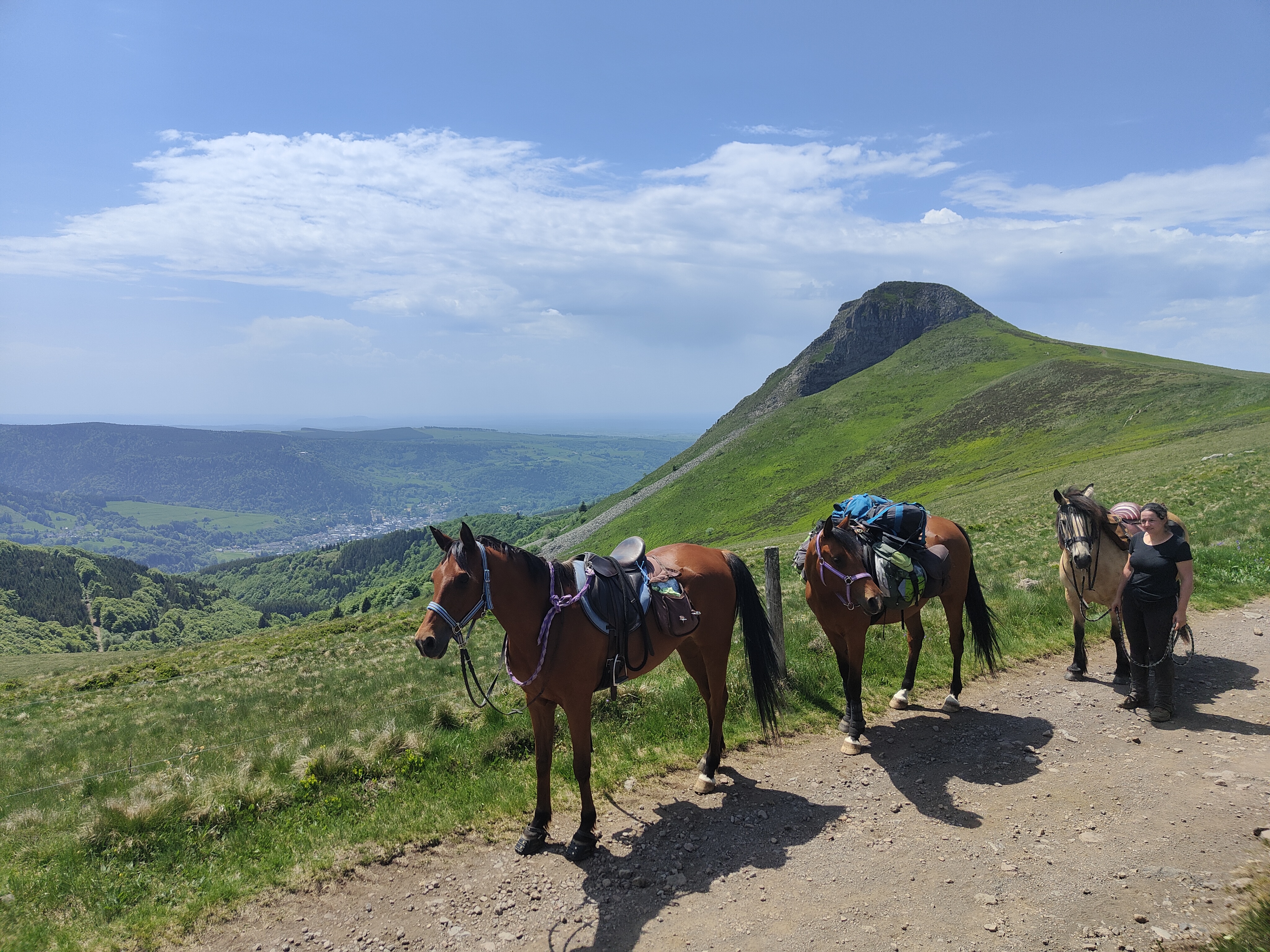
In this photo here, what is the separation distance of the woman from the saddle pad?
19.6ft

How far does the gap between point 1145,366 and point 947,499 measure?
60835 mm

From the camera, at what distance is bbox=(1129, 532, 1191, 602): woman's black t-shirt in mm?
7332

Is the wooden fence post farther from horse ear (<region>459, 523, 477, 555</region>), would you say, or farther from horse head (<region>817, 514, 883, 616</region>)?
horse ear (<region>459, 523, 477, 555</region>)

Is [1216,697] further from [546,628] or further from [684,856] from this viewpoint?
[546,628]

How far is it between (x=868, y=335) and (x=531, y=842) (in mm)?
164464

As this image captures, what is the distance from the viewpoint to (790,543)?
4200 cm

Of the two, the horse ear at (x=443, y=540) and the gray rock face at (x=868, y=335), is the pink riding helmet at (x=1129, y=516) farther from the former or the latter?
the gray rock face at (x=868, y=335)

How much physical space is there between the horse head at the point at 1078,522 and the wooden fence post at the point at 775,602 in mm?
3673

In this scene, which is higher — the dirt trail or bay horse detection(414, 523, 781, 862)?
bay horse detection(414, 523, 781, 862)

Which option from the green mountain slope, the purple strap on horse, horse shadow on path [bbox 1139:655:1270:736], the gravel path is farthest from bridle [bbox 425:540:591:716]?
the gravel path

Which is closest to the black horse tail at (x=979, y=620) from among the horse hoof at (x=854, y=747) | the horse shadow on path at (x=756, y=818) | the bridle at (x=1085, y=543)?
the bridle at (x=1085, y=543)

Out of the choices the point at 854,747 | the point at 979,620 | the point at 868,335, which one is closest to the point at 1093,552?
the point at 979,620

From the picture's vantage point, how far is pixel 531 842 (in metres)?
5.70

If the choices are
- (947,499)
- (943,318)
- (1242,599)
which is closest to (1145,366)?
(947,499)
